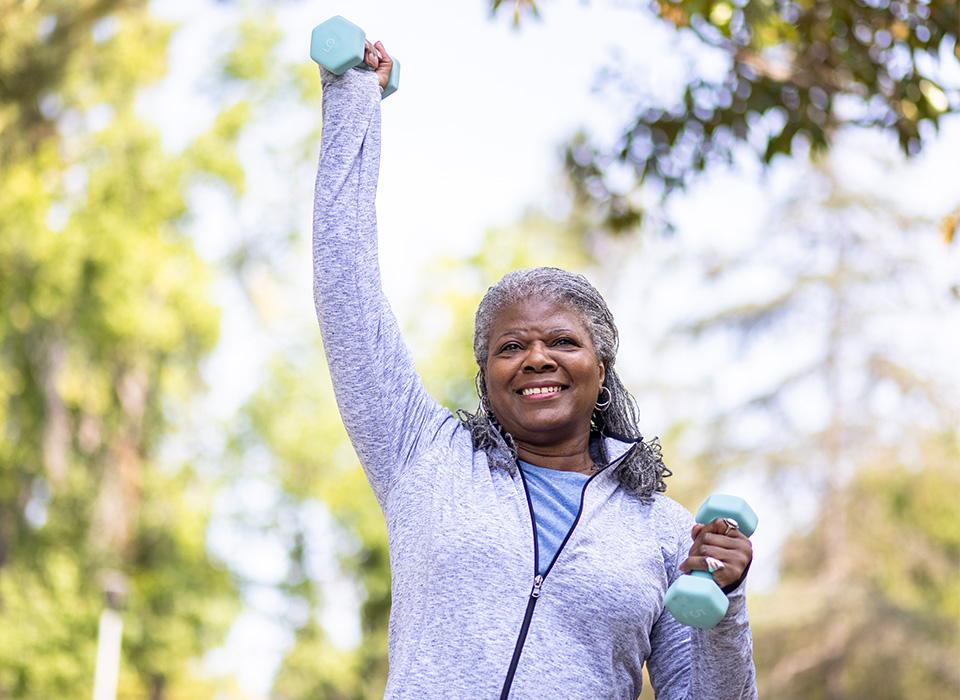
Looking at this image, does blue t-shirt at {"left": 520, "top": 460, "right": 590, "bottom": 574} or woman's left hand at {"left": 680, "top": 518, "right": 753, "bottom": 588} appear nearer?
woman's left hand at {"left": 680, "top": 518, "right": 753, "bottom": 588}

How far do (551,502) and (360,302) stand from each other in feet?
1.84

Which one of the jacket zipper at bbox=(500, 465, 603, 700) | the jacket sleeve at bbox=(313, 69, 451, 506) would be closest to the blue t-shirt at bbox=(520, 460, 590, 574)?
the jacket zipper at bbox=(500, 465, 603, 700)

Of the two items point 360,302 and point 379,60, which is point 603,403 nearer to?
point 360,302

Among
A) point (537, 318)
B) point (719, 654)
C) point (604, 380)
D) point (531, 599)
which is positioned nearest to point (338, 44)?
point (537, 318)

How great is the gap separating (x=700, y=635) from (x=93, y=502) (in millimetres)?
18891

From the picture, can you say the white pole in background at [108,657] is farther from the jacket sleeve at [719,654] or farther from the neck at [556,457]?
the jacket sleeve at [719,654]

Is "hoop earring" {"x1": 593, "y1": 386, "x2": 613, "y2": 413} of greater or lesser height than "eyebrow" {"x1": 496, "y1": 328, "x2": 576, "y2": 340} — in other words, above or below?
below

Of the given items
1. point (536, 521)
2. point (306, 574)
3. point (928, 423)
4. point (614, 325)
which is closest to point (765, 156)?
point (614, 325)

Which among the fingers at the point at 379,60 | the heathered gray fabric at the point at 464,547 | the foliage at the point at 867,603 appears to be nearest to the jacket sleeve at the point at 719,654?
the heathered gray fabric at the point at 464,547

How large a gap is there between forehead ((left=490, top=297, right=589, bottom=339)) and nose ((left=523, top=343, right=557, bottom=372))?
5cm

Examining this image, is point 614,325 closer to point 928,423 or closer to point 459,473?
point 459,473

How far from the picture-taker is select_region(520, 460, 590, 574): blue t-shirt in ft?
6.84

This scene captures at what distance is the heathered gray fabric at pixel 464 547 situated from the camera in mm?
1971

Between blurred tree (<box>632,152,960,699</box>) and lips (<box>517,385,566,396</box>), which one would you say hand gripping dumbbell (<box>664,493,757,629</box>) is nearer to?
lips (<box>517,385,566,396</box>)
